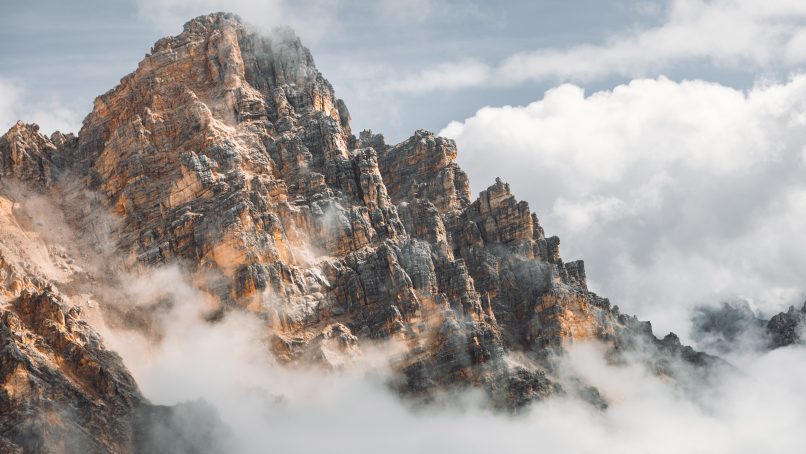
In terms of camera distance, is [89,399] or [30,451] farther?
[89,399]

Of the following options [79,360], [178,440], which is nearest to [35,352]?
[79,360]

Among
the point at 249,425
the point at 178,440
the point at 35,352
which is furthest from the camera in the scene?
the point at 249,425

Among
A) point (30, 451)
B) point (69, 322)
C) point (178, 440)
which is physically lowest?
point (30, 451)

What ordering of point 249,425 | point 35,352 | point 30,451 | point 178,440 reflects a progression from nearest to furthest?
point 30,451, point 35,352, point 178,440, point 249,425

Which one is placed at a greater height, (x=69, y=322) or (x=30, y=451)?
(x=69, y=322)

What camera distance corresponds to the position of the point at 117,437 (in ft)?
582

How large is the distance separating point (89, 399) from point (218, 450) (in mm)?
25384

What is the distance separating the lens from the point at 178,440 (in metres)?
187

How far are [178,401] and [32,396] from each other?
3482 cm

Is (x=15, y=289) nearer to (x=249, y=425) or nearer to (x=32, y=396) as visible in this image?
(x=32, y=396)

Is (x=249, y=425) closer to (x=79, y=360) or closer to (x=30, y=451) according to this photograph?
(x=79, y=360)

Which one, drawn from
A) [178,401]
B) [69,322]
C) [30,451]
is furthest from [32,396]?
[178,401]

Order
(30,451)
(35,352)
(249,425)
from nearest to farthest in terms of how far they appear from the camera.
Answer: (30,451)
(35,352)
(249,425)

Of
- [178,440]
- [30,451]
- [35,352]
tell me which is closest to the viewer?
[30,451]
